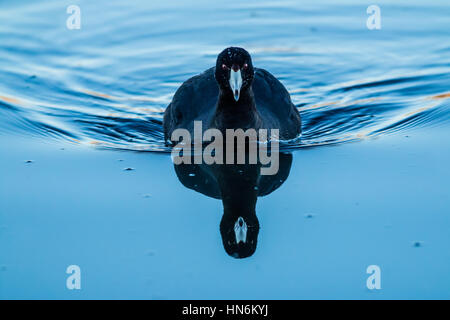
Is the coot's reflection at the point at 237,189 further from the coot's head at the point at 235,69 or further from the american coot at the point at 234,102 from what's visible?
the coot's head at the point at 235,69

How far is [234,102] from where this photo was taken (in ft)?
21.4

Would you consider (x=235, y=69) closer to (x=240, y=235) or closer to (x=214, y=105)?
(x=214, y=105)

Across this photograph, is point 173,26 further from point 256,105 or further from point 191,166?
point 191,166

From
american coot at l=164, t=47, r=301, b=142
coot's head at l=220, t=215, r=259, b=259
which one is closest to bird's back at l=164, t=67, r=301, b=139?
american coot at l=164, t=47, r=301, b=142

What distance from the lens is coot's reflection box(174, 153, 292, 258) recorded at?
5129mm

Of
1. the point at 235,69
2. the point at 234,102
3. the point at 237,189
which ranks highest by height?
the point at 235,69

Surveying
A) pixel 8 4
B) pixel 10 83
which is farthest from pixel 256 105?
pixel 8 4

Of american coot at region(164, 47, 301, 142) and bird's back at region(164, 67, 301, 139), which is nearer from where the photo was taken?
american coot at region(164, 47, 301, 142)

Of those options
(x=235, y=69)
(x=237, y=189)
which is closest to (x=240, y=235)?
(x=237, y=189)

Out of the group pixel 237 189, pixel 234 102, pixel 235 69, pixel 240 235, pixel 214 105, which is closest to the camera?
pixel 240 235

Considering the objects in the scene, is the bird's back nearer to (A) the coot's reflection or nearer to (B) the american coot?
(B) the american coot

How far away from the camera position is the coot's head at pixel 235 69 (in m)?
6.16

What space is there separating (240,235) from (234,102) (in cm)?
167

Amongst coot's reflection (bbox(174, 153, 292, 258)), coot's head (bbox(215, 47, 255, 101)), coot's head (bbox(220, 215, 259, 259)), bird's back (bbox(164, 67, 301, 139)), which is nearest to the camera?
coot's head (bbox(220, 215, 259, 259))
